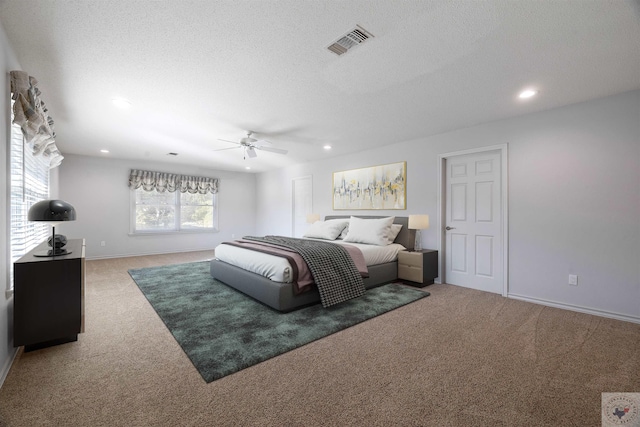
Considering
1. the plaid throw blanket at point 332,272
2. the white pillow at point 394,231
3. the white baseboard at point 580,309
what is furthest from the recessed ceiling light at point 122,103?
the white baseboard at point 580,309

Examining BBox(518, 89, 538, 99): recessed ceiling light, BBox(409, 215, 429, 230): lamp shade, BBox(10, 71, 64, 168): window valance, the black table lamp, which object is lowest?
BBox(409, 215, 429, 230): lamp shade

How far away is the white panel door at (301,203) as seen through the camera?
6.69 m

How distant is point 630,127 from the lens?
9.19 ft

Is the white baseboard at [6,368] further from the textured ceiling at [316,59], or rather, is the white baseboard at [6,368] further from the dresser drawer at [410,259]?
the dresser drawer at [410,259]

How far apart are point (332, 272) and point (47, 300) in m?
2.53

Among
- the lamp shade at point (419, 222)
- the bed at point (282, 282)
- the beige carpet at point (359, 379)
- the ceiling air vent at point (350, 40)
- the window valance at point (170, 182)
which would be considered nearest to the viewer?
the beige carpet at point (359, 379)

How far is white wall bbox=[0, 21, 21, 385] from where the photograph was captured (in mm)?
1863

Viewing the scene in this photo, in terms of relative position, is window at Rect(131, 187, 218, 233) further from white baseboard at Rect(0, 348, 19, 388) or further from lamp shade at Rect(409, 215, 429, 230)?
lamp shade at Rect(409, 215, 429, 230)

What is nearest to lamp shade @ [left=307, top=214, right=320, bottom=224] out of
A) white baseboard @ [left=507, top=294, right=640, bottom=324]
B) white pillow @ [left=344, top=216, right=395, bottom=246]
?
white pillow @ [left=344, top=216, right=395, bottom=246]

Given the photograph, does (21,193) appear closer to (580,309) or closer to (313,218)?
(313,218)

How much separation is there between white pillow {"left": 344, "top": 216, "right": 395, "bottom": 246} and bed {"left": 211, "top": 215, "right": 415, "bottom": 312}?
326 millimetres

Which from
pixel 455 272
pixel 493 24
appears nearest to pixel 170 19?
pixel 493 24

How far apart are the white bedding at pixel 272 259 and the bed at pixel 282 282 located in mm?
46

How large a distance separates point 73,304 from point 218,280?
2041mm
